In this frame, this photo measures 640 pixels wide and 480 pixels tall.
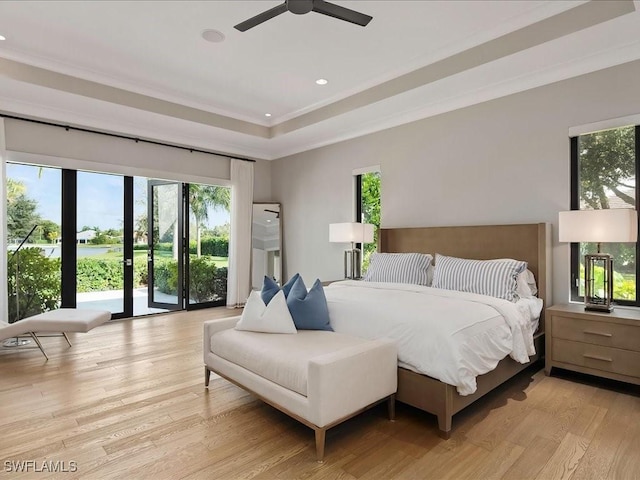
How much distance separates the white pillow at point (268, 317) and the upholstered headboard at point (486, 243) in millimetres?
2222

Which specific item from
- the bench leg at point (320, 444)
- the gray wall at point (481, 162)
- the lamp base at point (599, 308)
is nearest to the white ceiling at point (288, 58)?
the gray wall at point (481, 162)

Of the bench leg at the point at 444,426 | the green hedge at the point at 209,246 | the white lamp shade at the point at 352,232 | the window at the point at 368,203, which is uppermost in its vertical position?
the window at the point at 368,203

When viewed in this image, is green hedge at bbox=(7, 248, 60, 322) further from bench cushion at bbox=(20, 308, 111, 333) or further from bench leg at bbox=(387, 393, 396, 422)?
bench leg at bbox=(387, 393, 396, 422)

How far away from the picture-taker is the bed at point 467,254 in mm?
2330

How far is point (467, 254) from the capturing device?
414 centimetres

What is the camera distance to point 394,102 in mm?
4398

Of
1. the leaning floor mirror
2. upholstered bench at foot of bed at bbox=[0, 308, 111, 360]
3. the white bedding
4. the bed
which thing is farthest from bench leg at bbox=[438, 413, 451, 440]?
the leaning floor mirror

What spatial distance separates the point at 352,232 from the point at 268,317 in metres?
2.43

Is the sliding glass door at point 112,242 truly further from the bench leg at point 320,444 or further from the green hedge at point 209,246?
the bench leg at point 320,444

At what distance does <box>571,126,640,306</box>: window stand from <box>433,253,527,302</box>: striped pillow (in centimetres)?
63

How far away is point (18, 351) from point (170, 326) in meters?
1.61

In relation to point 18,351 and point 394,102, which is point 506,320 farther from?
point 18,351

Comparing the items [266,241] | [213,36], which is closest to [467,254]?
[213,36]

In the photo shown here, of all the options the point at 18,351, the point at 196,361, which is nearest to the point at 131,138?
the point at 18,351
